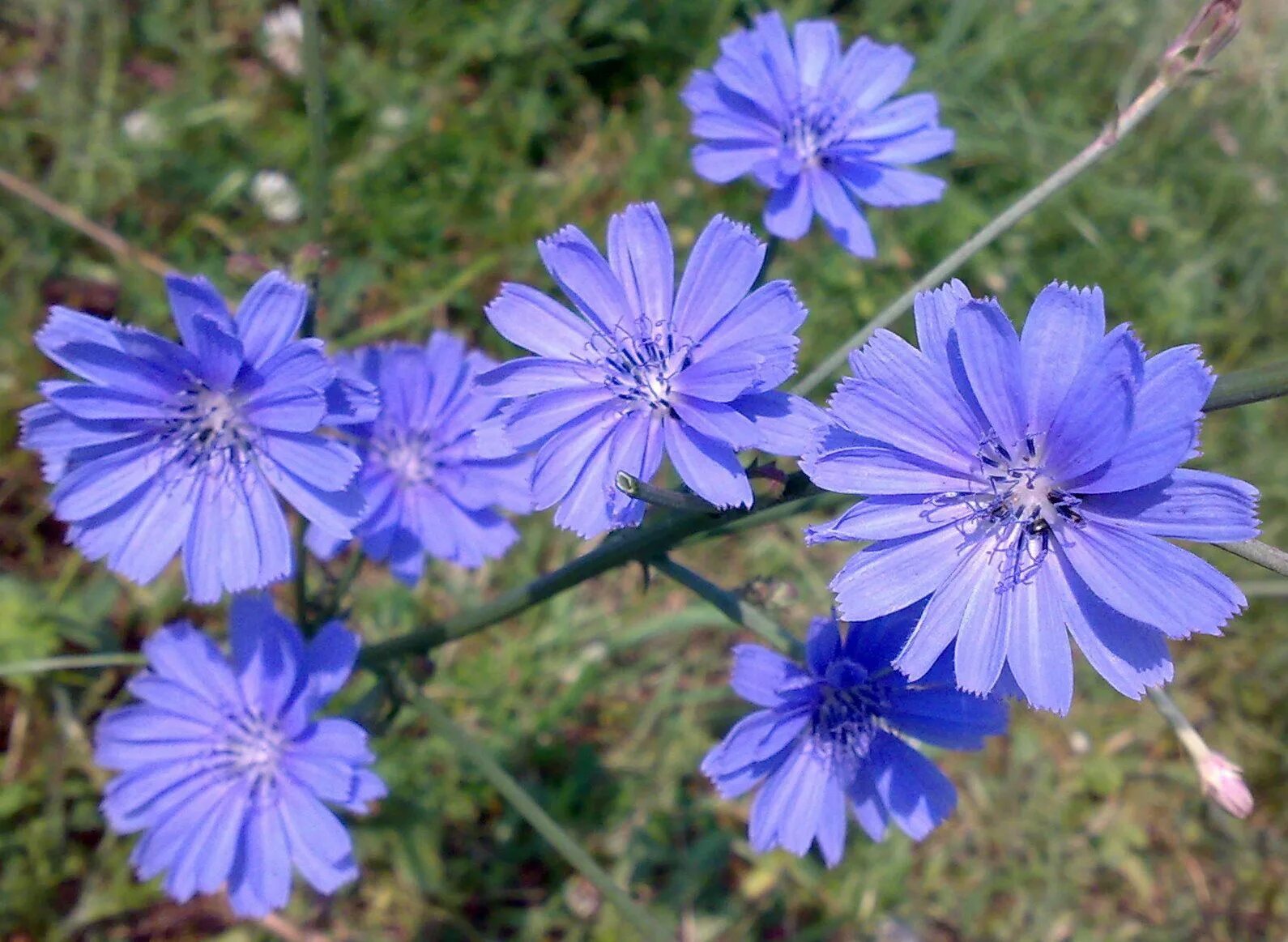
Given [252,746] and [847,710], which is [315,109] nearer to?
[252,746]

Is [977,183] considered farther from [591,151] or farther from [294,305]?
[294,305]

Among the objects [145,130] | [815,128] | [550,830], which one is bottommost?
[550,830]

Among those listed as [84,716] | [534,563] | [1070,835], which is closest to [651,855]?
[534,563]

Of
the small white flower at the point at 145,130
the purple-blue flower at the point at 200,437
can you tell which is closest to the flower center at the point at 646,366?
the purple-blue flower at the point at 200,437

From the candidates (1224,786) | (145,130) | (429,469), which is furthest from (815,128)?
(145,130)

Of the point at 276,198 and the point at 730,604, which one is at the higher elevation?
the point at 276,198
